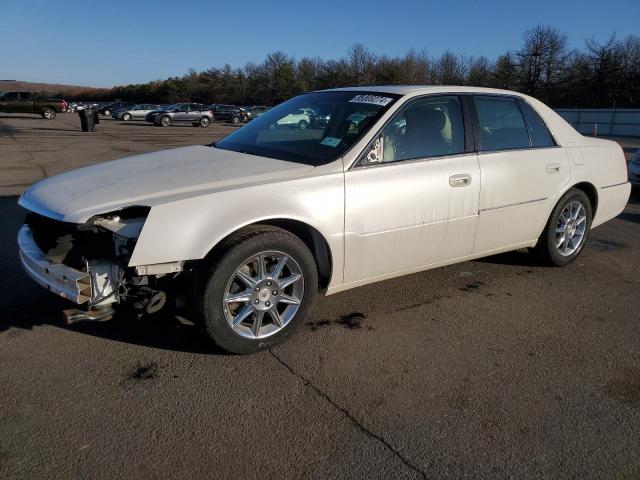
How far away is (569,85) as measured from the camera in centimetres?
5388

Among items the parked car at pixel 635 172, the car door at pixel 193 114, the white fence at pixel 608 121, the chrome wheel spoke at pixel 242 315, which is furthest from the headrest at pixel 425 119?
the car door at pixel 193 114

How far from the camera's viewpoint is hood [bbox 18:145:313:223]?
290 cm

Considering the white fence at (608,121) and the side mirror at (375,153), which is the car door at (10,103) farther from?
the side mirror at (375,153)

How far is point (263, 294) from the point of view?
10.3 feet

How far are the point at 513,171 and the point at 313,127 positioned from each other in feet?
5.42

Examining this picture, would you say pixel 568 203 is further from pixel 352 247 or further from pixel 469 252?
pixel 352 247

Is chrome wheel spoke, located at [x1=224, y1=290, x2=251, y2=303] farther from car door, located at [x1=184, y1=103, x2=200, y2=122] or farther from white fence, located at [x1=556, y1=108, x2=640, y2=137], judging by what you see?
car door, located at [x1=184, y1=103, x2=200, y2=122]

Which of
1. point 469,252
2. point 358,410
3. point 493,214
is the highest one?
point 493,214

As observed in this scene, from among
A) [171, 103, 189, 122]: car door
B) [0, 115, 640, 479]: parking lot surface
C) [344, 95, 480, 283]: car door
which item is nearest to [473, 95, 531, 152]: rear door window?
[344, 95, 480, 283]: car door

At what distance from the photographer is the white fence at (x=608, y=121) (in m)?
34.0

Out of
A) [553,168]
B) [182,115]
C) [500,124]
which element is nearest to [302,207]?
[500,124]

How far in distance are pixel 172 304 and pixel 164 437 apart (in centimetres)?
87

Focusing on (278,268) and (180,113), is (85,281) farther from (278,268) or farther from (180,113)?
(180,113)

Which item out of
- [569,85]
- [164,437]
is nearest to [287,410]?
[164,437]
